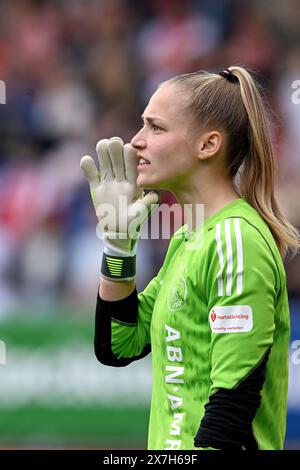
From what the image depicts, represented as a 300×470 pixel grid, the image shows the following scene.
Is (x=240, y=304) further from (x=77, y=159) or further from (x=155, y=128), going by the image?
(x=77, y=159)

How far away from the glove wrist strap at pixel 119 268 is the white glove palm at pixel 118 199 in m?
0.02

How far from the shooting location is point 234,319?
2523 mm

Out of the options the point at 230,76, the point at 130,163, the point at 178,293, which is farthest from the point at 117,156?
the point at 178,293

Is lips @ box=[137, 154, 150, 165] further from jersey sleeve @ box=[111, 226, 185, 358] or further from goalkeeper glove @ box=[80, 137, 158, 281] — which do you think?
jersey sleeve @ box=[111, 226, 185, 358]

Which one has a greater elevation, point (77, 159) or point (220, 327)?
point (77, 159)

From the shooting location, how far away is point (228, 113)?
2.82m

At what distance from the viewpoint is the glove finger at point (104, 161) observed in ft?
10.2

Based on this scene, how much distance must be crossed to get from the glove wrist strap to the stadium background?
2.86 metres

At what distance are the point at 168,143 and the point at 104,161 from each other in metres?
0.37

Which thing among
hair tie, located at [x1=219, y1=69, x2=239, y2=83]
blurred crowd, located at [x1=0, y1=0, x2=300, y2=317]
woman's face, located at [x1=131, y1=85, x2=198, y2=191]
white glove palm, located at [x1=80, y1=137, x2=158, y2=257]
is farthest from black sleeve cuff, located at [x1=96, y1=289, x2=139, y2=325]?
blurred crowd, located at [x1=0, y1=0, x2=300, y2=317]

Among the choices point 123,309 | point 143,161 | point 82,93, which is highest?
point 82,93

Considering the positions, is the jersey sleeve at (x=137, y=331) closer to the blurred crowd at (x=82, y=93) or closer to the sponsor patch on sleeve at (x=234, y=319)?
the sponsor patch on sleeve at (x=234, y=319)

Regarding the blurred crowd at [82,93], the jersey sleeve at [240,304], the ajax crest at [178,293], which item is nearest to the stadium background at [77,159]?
the blurred crowd at [82,93]
